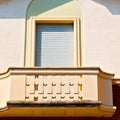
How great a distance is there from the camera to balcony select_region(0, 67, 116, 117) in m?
12.3

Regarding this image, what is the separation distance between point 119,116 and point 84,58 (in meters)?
1.99

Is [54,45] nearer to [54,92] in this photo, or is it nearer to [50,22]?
[50,22]

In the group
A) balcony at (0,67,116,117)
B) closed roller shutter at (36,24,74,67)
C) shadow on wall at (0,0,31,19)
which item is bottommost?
balcony at (0,67,116,117)

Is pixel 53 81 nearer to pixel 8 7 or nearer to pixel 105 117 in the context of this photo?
pixel 105 117

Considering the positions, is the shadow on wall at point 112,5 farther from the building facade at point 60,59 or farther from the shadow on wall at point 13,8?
the shadow on wall at point 13,8

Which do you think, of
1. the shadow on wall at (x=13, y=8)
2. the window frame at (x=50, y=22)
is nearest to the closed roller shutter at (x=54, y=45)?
the window frame at (x=50, y=22)

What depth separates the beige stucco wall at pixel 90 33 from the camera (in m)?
14.0

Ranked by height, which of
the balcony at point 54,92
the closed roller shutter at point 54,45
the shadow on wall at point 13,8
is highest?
the shadow on wall at point 13,8

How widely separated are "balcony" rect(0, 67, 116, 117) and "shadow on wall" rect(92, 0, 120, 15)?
2.46 meters

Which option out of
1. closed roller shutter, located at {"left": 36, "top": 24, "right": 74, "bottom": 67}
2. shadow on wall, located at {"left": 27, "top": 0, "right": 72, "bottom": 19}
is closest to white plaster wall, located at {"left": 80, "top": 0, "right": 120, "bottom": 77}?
closed roller shutter, located at {"left": 36, "top": 24, "right": 74, "bottom": 67}

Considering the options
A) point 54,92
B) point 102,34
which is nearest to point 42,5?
point 102,34

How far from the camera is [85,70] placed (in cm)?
1272

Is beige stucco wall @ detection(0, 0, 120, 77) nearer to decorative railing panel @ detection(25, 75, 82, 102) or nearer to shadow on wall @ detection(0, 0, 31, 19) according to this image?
shadow on wall @ detection(0, 0, 31, 19)

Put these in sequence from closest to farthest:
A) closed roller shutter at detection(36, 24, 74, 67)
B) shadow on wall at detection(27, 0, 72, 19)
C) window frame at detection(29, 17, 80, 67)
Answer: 1. window frame at detection(29, 17, 80, 67)
2. closed roller shutter at detection(36, 24, 74, 67)
3. shadow on wall at detection(27, 0, 72, 19)
